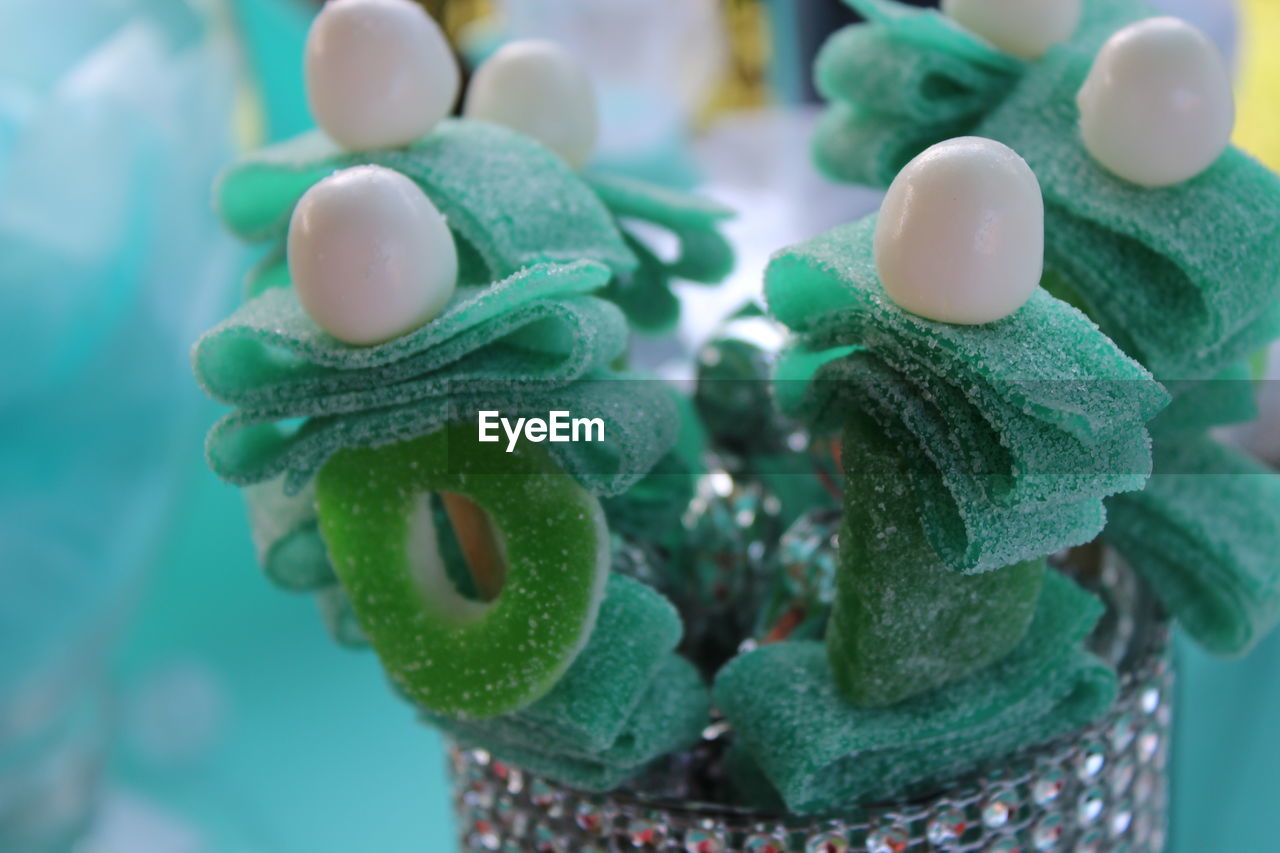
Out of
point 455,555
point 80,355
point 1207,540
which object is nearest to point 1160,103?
point 1207,540

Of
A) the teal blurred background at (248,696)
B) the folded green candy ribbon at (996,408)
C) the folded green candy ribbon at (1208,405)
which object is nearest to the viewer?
the folded green candy ribbon at (996,408)

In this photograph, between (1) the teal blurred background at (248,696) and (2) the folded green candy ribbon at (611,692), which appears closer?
(2) the folded green candy ribbon at (611,692)

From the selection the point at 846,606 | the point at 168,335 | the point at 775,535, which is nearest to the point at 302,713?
the point at 168,335

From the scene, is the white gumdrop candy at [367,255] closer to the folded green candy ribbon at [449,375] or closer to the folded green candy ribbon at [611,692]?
the folded green candy ribbon at [449,375]

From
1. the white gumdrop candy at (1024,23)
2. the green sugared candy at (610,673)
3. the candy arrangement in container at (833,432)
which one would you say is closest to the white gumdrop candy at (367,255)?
the candy arrangement in container at (833,432)

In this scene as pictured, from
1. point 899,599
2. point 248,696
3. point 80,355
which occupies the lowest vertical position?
point 248,696

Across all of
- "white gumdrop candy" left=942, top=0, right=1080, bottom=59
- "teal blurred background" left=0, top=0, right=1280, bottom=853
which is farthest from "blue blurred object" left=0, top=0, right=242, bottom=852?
"white gumdrop candy" left=942, top=0, right=1080, bottom=59

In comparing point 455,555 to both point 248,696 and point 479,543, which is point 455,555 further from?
point 248,696
